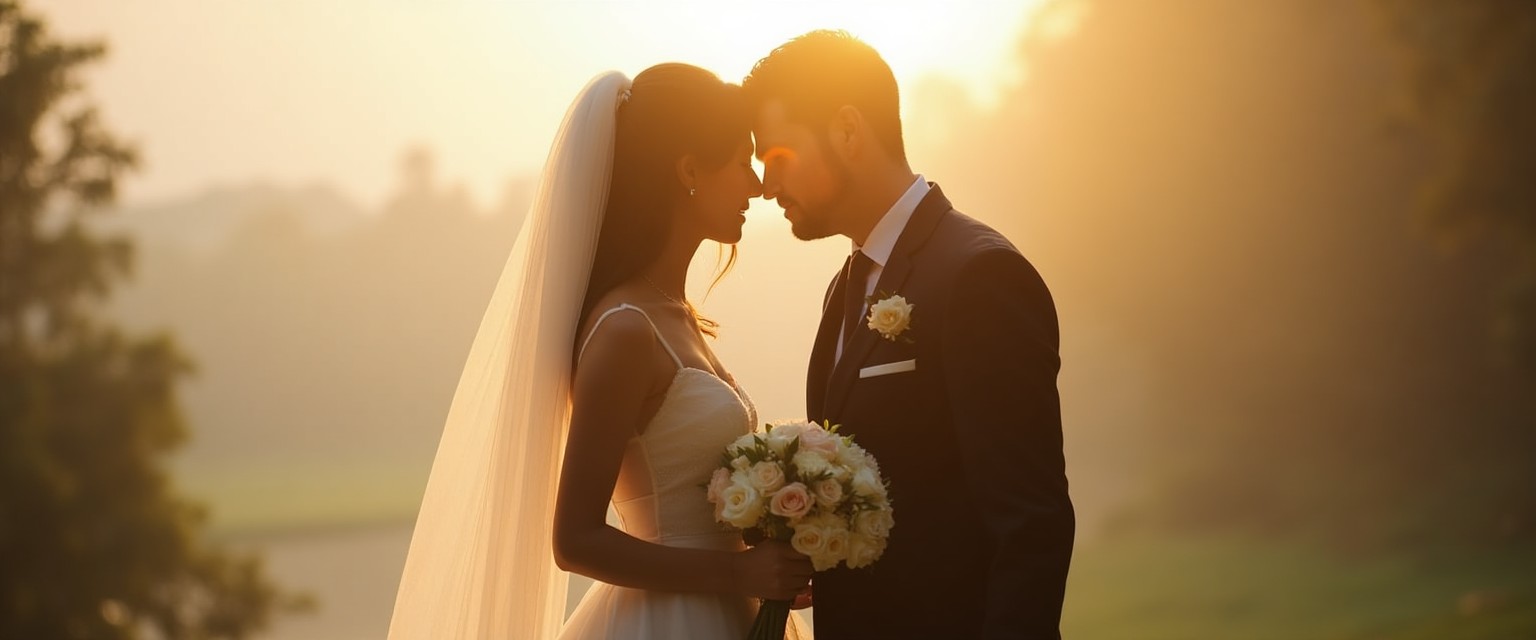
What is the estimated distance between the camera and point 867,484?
3.01 m

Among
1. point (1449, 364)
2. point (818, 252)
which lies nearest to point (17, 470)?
point (818, 252)

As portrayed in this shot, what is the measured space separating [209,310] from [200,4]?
14.3m

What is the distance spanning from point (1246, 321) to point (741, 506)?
83.4ft

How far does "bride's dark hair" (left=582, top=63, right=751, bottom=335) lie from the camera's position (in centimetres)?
363

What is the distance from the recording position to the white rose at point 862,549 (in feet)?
10.0

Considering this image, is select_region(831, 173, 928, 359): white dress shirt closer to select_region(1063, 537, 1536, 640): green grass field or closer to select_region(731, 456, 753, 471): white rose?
select_region(731, 456, 753, 471): white rose

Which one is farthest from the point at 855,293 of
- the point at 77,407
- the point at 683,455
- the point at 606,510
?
the point at 77,407

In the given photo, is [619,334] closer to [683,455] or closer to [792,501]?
[683,455]

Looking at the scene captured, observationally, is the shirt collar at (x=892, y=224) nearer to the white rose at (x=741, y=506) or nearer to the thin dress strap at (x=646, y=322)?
the thin dress strap at (x=646, y=322)

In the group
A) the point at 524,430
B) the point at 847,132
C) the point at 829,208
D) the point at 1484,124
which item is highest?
the point at 1484,124

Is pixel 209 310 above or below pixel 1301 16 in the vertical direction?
above

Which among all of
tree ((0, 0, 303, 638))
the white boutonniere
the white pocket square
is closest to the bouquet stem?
the white pocket square

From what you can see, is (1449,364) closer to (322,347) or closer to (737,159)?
(737,159)

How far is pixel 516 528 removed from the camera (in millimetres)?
3670
